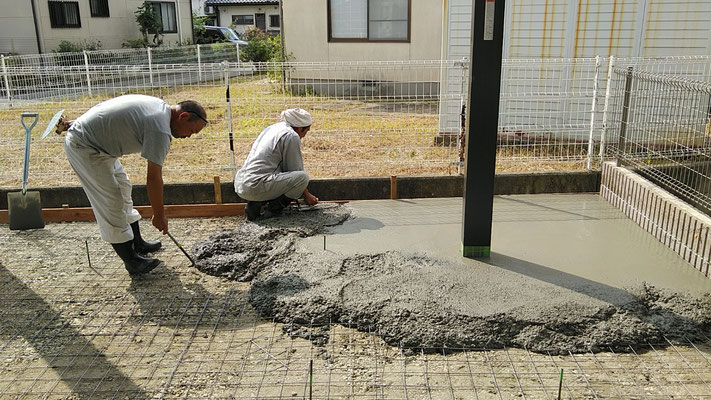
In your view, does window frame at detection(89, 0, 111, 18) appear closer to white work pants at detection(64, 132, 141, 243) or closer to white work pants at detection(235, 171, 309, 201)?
white work pants at detection(235, 171, 309, 201)

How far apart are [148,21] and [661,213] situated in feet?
57.6

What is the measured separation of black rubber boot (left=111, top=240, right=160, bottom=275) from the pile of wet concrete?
39 cm

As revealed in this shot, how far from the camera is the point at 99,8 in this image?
1802 centimetres

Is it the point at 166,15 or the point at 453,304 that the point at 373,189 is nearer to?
the point at 453,304

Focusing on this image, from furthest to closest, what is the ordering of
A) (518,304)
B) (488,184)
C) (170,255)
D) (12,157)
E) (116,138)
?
(12,157) < (170,255) < (488,184) < (116,138) < (518,304)

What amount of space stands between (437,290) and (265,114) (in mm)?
3889

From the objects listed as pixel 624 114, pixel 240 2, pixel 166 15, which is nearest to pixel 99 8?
pixel 166 15

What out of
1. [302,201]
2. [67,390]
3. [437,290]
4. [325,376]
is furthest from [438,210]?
[67,390]

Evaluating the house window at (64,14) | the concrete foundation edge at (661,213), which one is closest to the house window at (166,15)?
the house window at (64,14)

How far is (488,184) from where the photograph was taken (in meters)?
4.11

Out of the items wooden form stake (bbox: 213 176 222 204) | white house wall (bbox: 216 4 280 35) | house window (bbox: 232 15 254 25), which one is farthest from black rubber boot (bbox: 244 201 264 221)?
house window (bbox: 232 15 254 25)

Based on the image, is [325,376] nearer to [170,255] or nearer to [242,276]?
[242,276]

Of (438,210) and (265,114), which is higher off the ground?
(265,114)

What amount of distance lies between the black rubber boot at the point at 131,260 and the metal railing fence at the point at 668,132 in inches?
154
